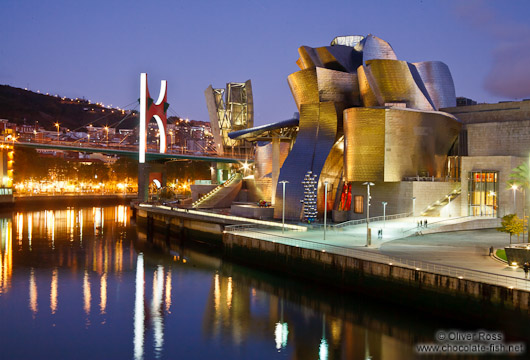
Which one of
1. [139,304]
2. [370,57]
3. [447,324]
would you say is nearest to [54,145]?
[370,57]

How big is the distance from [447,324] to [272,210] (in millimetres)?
22953

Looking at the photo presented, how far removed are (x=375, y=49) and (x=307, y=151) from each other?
912 cm

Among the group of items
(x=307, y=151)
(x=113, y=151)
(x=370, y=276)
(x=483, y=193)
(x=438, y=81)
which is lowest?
(x=370, y=276)

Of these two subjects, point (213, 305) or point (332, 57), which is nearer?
point (213, 305)

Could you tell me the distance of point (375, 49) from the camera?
1577 inches

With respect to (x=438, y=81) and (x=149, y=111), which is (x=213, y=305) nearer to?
(x=438, y=81)

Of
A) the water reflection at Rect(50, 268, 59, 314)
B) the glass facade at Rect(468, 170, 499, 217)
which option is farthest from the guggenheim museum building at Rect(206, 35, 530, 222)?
the water reflection at Rect(50, 268, 59, 314)

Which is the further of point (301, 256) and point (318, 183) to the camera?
point (318, 183)

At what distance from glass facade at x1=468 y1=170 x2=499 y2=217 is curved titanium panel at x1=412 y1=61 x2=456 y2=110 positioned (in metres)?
10.4

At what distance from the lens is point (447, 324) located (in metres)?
18.1

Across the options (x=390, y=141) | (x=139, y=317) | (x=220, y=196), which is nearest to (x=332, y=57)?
(x=390, y=141)

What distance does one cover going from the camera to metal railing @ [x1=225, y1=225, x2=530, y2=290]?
663 inches

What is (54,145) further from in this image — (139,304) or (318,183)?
(139,304)

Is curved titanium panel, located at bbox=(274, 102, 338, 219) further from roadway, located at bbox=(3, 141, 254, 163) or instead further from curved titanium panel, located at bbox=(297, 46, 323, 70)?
roadway, located at bbox=(3, 141, 254, 163)
